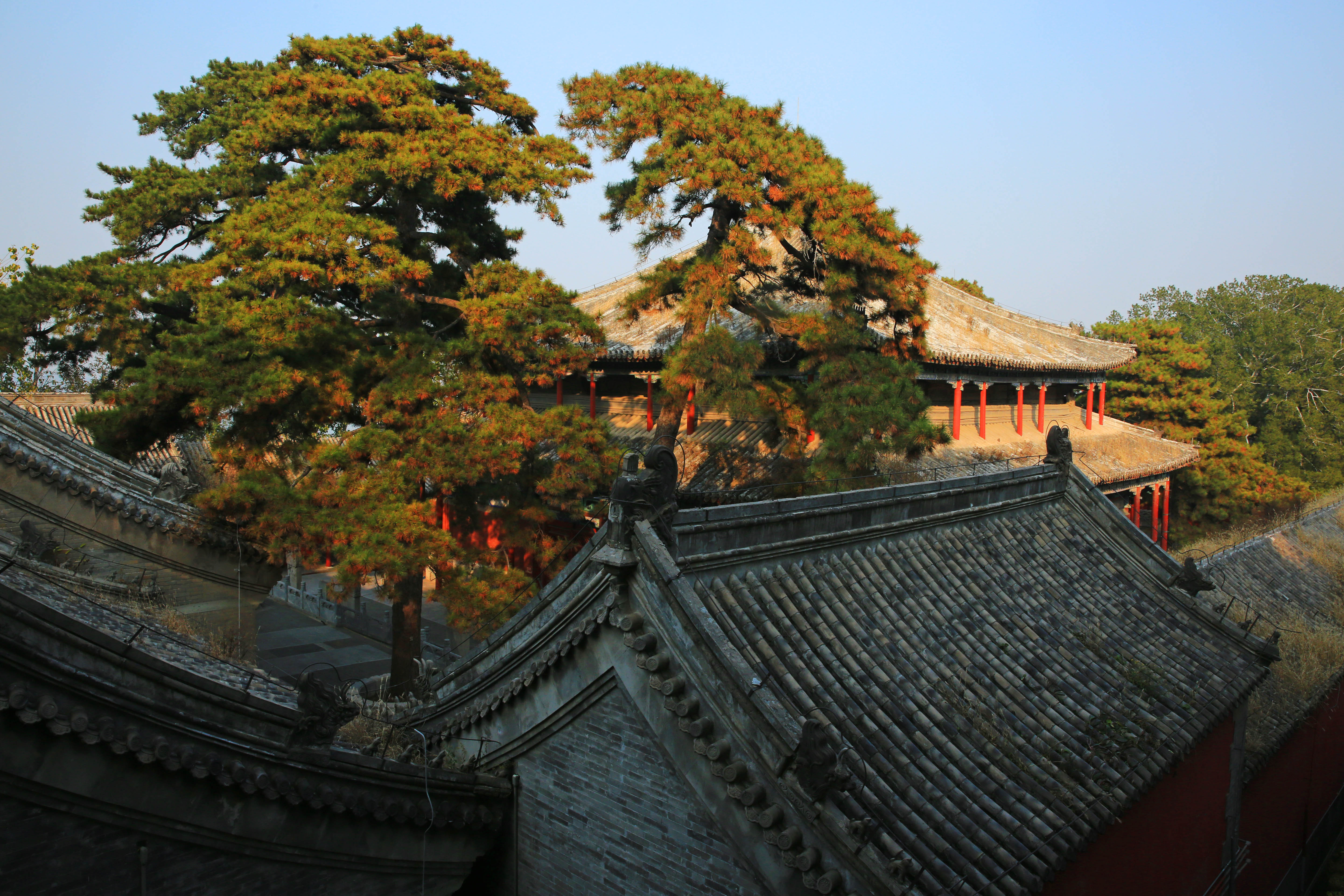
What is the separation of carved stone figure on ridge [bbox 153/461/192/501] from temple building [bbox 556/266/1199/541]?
841 centimetres

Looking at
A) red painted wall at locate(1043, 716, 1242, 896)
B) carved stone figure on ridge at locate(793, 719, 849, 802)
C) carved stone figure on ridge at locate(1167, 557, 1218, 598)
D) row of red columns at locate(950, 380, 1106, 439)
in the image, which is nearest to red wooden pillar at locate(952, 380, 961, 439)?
row of red columns at locate(950, 380, 1106, 439)

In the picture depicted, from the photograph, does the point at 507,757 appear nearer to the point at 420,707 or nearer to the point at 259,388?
the point at 420,707

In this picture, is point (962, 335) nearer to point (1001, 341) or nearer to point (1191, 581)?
point (1001, 341)

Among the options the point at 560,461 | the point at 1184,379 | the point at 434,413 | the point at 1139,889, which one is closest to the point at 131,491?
the point at 434,413

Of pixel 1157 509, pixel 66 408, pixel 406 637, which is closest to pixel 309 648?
pixel 406 637

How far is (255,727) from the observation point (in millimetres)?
5879

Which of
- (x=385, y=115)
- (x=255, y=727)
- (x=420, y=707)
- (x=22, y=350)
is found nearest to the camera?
(x=255, y=727)

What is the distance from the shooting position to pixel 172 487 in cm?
1630

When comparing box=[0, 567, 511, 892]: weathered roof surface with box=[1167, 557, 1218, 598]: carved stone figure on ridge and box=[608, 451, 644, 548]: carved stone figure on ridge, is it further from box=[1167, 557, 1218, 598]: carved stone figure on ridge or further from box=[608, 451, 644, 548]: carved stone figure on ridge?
box=[1167, 557, 1218, 598]: carved stone figure on ridge

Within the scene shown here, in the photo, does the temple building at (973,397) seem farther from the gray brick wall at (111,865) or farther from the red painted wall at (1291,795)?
the gray brick wall at (111,865)

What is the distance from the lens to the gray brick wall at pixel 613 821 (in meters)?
5.84

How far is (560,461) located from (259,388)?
15.7 ft

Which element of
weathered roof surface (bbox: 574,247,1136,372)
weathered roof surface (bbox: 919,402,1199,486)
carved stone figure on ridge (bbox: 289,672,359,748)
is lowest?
carved stone figure on ridge (bbox: 289,672,359,748)

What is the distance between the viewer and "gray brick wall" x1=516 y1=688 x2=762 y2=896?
19.2 feet
